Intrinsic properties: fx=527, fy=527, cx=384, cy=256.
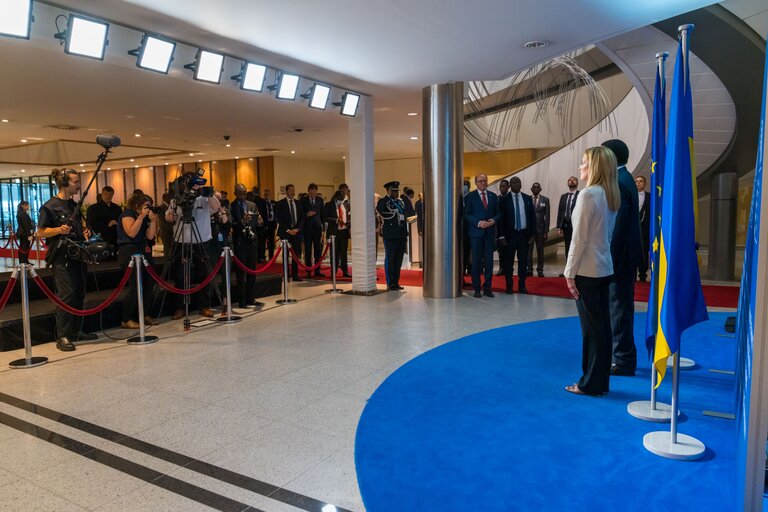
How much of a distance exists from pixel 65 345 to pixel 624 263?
5.29 m

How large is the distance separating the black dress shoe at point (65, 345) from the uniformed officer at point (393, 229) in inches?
186

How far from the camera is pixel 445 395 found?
3826 mm

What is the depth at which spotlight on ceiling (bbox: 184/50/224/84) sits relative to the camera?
595cm

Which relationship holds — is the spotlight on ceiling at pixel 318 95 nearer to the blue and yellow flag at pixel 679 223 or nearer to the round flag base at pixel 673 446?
the blue and yellow flag at pixel 679 223

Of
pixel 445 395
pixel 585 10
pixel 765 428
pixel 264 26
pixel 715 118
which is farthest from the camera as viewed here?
pixel 715 118

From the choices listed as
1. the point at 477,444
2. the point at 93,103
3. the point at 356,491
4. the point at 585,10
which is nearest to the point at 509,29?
the point at 585,10

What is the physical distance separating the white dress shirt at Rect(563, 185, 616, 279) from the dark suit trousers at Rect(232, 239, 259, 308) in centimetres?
502

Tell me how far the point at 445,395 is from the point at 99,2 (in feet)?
14.7

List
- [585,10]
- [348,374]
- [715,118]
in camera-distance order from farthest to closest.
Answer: [715,118] → [585,10] → [348,374]

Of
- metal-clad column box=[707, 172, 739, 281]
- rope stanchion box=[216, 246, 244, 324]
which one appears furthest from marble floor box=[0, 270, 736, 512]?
metal-clad column box=[707, 172, 739, 281]

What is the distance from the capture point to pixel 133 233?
588 cm

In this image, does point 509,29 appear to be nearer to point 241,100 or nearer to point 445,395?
point 445,395

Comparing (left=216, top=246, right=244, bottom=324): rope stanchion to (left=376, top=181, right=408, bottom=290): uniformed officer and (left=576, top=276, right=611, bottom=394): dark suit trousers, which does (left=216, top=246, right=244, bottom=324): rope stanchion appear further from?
(left=576, top=276, right=611, bottom=394): dark suit trousers

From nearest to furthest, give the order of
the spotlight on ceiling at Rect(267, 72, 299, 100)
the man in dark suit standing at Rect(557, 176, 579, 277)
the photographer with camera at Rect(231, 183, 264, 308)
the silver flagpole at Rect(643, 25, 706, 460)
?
the silver flagpole at Rect(643, 25, 706, 460)
the spotlight on ceiling at Rect(267, 72, 299, 100)
the photographer with camera at Rect(231, 183, 264, 308)
the man in dark suit standing at Rect(557, 176, 579, 277)
